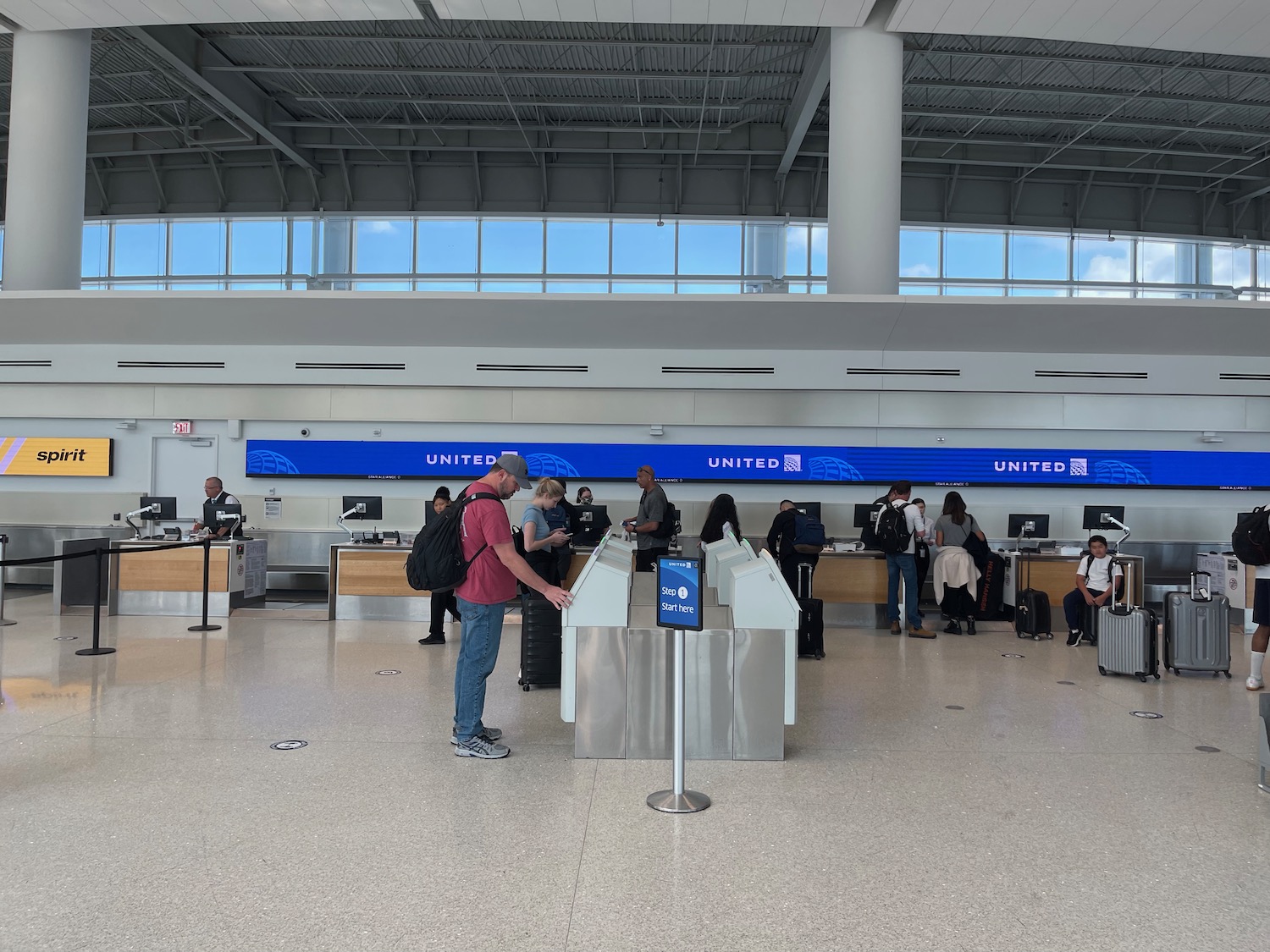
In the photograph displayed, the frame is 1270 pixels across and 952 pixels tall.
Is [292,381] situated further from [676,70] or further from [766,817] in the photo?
[766,817]

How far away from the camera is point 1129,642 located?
23.3ft

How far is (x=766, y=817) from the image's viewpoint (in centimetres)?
389

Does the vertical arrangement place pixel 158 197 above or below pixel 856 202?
above

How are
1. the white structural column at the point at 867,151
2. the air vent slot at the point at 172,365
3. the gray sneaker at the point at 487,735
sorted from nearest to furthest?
the gray sneaker at the point at 487,735, the white structural column at the point at 867,151, the air vent slot at the point at 172,365

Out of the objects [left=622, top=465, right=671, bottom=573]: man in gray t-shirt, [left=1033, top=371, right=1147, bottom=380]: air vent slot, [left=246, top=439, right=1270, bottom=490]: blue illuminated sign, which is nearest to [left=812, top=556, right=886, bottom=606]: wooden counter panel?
[left=246, top=439, right=1270, bottom=490]: blue illuminated sign

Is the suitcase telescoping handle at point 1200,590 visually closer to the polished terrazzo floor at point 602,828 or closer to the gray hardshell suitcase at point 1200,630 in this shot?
the gray hardshell suitcase at point 1200,630

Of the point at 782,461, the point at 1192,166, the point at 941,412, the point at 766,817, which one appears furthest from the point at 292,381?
the point at 1192,166

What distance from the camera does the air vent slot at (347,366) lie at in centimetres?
1166

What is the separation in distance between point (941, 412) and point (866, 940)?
953 centimetres

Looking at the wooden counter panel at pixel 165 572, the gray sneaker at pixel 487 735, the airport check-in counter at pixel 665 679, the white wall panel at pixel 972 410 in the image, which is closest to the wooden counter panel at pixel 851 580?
the white wall panel at pixel 972 410

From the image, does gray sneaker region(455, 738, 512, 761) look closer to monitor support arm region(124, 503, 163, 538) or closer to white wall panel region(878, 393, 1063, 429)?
monitor support arm region(124, 503, 163, 538)

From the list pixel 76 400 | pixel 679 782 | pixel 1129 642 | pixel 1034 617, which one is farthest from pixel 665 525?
pixel 76 400

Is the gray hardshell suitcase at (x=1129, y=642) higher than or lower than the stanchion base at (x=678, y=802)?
higher

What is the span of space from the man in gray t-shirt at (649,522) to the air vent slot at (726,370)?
2251mm
